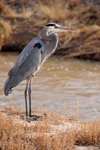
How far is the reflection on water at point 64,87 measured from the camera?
630cm

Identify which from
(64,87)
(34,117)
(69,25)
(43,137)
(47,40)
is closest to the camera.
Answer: (43,137)

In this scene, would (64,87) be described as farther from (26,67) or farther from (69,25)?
(69,25)

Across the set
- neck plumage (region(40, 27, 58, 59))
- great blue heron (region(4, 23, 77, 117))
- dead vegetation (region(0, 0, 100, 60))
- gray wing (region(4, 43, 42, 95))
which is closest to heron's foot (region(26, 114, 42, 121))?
great blue heron (region(4, 23, 77, 117))

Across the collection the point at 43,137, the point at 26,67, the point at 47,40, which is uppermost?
the point at 47,40

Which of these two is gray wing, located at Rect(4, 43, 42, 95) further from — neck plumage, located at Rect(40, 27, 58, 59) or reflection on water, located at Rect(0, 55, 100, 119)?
reflection on water, located at Rect(0, 55, 100, 119)

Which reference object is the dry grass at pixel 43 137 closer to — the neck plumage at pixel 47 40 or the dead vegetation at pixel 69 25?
the neck plumage at pixel 47 40

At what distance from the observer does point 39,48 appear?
4.66 m

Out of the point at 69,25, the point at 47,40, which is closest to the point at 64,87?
the point at 47,40

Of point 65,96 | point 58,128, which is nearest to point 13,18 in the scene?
point 65,96

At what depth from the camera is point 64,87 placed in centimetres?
821

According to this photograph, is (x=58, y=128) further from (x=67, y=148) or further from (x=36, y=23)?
(x=36, y=23)

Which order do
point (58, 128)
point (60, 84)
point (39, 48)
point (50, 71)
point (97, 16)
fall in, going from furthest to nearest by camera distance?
point (97, 16) < point (50, 71) < point (60, 84) < point (39, 48) < point (58, 128)

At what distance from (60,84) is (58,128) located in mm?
4515

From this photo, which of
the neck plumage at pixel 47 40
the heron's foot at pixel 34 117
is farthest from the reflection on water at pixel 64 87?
the neck plumage at pixel 47 40
